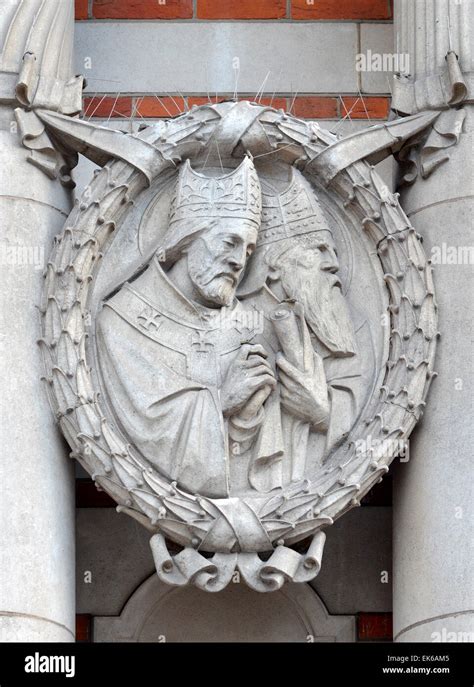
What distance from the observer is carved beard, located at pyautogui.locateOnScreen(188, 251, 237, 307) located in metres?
9.44

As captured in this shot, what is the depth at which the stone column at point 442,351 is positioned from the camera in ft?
30.1

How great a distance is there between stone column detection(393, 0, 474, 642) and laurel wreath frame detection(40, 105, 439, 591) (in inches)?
3.8

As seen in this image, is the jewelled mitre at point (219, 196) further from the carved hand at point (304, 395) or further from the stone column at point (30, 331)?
the carved hand at point (304, 395)

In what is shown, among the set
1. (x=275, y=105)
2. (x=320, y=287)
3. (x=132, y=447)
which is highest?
(x=275, y=105)

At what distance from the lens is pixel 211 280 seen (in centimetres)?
944

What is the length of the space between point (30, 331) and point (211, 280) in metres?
0.75

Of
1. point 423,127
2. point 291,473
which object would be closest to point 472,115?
point 423,127

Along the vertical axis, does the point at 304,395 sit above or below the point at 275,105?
below

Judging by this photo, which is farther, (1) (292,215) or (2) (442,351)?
(1) (292,215)

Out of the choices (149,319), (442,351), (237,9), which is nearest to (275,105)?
(237,9)

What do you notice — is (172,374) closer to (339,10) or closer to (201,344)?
(201,344)

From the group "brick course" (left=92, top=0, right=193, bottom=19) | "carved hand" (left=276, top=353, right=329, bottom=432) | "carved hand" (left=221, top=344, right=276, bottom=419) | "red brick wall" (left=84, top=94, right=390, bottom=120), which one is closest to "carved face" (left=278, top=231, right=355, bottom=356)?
"carved hand" (left=276, top=353, right=329, bottom=432)

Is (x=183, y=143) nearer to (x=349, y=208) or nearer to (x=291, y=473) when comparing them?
(x=349, y=208)

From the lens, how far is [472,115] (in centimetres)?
973
